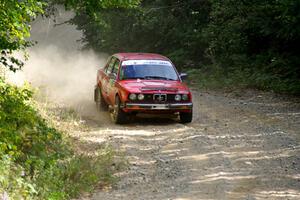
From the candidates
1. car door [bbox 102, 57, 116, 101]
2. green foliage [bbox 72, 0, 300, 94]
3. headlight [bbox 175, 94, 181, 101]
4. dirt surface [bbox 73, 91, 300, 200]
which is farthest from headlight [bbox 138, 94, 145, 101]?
green foliage [bbox 72, 0, 300, 94]

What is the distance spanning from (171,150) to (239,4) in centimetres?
1317

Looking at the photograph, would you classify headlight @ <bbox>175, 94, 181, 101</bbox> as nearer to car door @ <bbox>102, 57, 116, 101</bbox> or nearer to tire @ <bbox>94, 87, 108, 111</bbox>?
car door @ <bbox>102, 57, 116, 101</bbox>

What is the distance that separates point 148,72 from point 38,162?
6162 mm

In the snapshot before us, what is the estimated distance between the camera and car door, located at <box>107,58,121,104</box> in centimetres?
1316

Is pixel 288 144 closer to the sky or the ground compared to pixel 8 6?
closer to the ground

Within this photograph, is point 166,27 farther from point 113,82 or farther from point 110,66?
point 113,82

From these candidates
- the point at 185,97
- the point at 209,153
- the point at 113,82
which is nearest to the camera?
the point at 209,153

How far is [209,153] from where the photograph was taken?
9.73 meters

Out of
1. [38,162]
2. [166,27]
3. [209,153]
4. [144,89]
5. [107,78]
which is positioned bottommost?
[209,153]

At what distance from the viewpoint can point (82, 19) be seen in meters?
30.8

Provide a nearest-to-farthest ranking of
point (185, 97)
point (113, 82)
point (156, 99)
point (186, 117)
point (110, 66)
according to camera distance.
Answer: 1. point (156, 99)
2. point (185, 97)
3. point (186, 117)
4. point (113, 82)
5. point (110, 66)

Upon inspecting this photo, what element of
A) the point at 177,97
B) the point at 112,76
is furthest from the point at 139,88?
the point at 112,76

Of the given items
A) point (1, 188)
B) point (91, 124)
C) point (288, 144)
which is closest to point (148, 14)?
point (91, 124)

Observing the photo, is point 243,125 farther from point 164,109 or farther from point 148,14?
point 148,14
